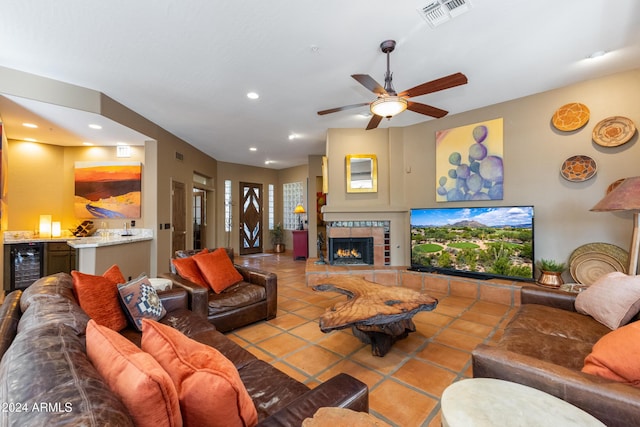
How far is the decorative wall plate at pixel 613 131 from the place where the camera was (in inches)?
118

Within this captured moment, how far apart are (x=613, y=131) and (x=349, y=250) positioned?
374cm

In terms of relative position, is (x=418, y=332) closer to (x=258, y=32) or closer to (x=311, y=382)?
(x=311, y=382)

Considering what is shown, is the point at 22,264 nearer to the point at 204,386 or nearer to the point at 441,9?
the point at 204,386

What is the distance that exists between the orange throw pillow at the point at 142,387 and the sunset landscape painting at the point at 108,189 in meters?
4.72

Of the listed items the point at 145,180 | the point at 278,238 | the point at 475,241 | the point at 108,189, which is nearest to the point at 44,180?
the point at 108,189

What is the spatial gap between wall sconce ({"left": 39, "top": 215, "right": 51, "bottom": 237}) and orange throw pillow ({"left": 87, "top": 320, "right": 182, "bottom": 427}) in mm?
5480

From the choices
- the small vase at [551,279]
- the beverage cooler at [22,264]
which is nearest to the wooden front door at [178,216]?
the beverage cooler at [22,264]

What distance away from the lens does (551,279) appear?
3.25 meters

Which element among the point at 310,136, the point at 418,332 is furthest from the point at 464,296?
the point at 310,136

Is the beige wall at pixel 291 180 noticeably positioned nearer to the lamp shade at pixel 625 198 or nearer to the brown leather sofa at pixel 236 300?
the brown leather sofa at pixel 236 300

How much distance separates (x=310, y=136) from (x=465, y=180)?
292 cm

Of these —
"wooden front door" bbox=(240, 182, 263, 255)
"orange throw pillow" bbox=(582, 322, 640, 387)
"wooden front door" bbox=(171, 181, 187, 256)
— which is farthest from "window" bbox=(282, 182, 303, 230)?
"orange throw pillow" bbox=(582, 322, 640, 387)

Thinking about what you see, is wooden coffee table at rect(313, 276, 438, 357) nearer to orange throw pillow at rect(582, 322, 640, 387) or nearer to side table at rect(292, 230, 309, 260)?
orange throw pillow at rect(582, 322, 640, 387)

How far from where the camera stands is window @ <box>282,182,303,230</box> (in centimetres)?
833
